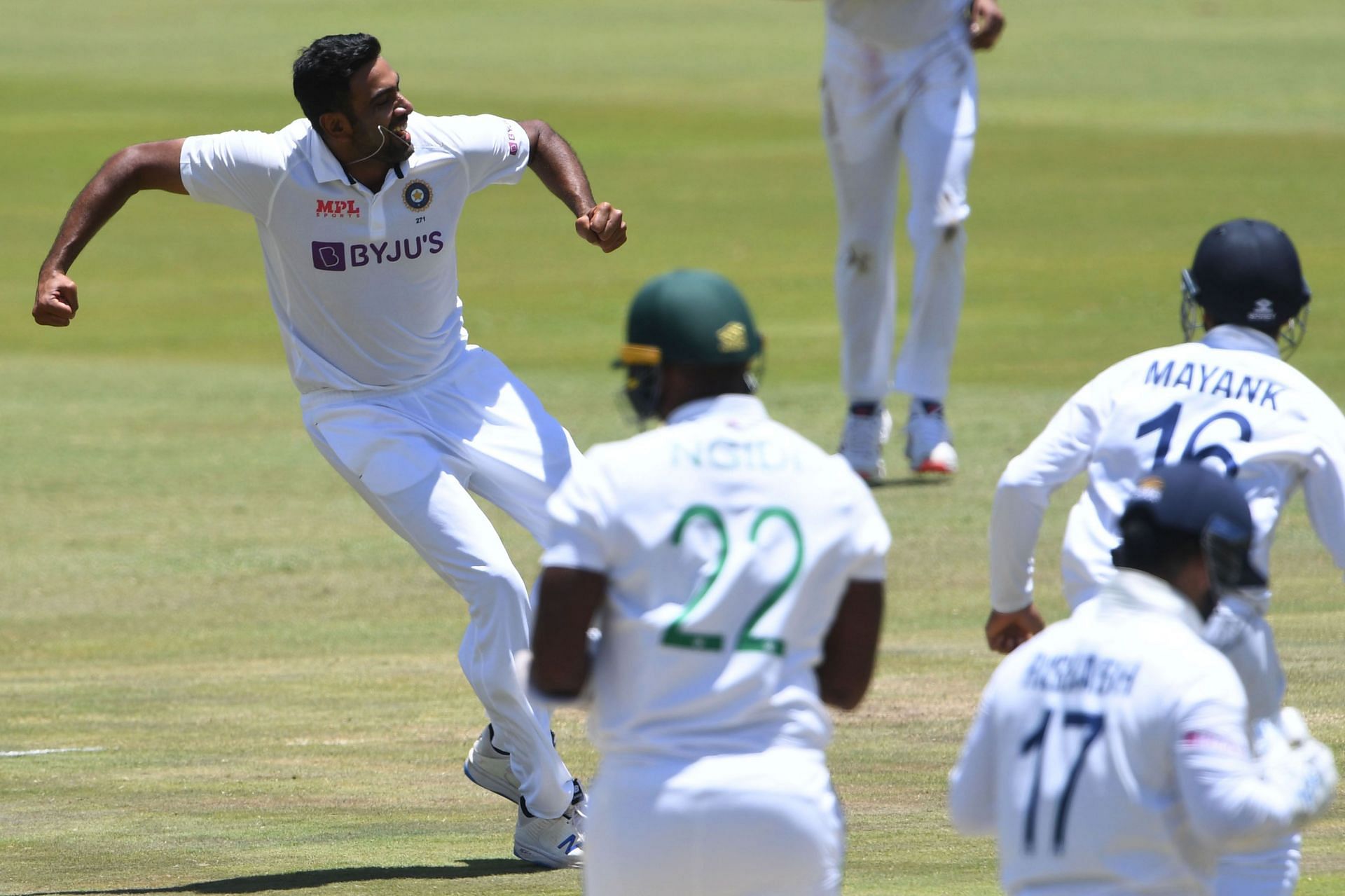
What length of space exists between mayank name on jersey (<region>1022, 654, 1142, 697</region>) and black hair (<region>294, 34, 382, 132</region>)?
13.0 feet

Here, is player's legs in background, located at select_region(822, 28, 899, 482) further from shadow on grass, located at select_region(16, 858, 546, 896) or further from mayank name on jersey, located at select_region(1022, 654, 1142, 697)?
mayank name on jersey, located at select_region(1022, 654, 1142, 697)

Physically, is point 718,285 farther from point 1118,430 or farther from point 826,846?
point 1118,430

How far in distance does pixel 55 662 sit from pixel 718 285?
284 inches

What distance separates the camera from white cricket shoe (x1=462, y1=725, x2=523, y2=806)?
Result: 7625mm

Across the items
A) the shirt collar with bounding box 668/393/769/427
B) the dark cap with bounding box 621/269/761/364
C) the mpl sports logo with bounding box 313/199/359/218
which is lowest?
the shirt collar with bounding box 668/393/769/427

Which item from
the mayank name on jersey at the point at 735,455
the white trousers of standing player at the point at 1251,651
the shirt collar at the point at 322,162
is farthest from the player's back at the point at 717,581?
the shirt collar at the point at 322,162

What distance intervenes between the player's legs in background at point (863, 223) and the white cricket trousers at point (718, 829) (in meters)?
9.39

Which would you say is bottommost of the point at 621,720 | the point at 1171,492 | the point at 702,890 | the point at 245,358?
the point at 245,358

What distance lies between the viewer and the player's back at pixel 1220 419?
18.7 feet

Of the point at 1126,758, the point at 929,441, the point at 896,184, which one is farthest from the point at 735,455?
the point at 896,184

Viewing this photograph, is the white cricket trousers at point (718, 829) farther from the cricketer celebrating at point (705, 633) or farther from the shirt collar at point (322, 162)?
the shirt collar at point (322, 162)

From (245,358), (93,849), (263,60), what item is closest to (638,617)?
(93,849)

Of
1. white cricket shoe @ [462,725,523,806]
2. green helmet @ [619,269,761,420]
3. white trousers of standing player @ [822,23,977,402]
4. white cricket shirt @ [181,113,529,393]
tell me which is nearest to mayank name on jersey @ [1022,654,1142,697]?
green helmet @ [619,269,761,420]

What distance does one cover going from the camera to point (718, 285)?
4.68 metres
